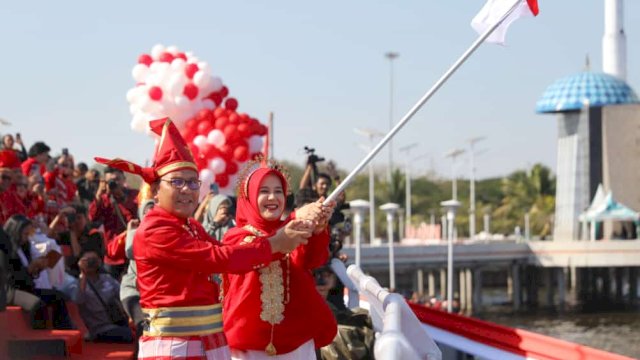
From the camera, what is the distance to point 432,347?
4.61m

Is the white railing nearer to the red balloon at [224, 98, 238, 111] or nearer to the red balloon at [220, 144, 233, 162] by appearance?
the red balloon at [220, 144, 233, 162]

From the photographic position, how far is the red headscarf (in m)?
5.21

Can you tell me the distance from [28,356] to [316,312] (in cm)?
244

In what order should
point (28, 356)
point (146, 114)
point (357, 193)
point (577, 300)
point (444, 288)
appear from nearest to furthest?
point (28, 356), point (146, 114), point (577, 300), point (444, 288), point (357, 193)

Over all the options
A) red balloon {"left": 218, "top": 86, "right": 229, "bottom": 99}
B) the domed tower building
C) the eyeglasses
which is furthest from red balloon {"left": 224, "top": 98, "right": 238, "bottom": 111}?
the domed tower building

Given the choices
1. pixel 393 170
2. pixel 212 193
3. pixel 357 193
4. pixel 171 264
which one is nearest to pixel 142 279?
pixel 171 264

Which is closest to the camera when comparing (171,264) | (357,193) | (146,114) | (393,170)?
(171,264)

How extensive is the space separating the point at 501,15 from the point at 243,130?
519 centimetres

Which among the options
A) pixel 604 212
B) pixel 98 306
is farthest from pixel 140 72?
pixel 604 212

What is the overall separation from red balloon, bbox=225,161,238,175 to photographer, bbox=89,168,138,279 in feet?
3.78

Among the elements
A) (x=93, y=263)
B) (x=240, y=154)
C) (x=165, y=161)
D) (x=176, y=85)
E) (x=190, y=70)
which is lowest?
(x=93, y=263)

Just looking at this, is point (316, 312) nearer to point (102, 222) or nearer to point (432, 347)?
point (432, 347)

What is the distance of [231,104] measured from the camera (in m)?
10.9

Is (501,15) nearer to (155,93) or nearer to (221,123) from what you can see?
(221,123)
